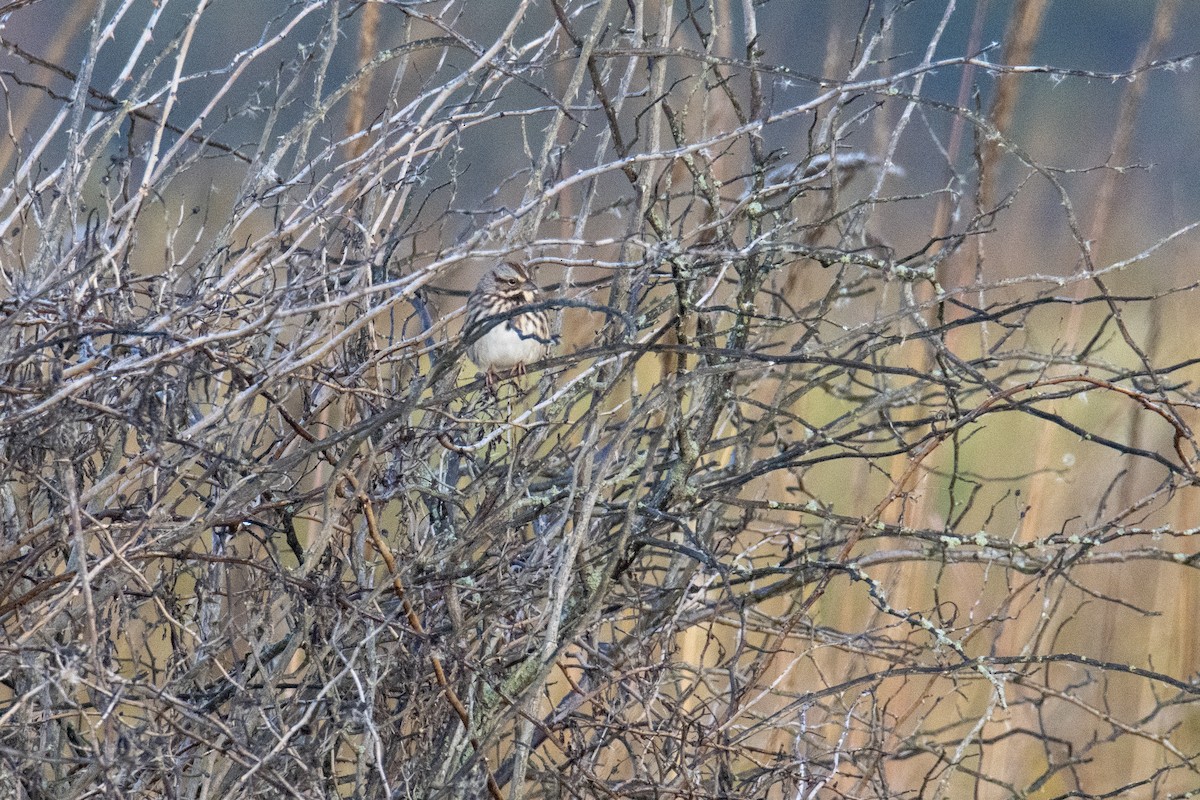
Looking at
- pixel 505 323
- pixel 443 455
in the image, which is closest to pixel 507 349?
pixel 505 323

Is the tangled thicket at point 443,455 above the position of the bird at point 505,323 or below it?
below

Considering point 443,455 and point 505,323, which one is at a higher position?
point 505,323

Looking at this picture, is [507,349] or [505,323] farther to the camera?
[507,349]

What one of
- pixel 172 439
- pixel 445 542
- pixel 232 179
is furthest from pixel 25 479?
pixel 232 179

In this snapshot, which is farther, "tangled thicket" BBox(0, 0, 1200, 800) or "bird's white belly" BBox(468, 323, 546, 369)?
"bird's white belly" BBox(468, 323, 546, 369)

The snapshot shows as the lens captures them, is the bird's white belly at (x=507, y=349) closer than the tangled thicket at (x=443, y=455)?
No

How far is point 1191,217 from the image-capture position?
4871mm

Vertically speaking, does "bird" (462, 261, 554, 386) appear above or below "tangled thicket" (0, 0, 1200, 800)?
above

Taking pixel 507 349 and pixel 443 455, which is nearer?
pixel 443 455

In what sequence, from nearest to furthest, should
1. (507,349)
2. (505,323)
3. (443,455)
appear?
(443,455) → (505,323) → (507,349)

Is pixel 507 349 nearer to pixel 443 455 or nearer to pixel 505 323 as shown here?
pixel 505 323

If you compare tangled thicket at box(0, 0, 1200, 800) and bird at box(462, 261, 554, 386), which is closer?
tangled thicket at box(0, 0, 1200, 800)

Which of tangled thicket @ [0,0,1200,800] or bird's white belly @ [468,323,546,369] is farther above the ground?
bird's white belly @ [468,323,546,369]

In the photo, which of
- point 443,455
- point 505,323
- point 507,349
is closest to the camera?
point 443,455
